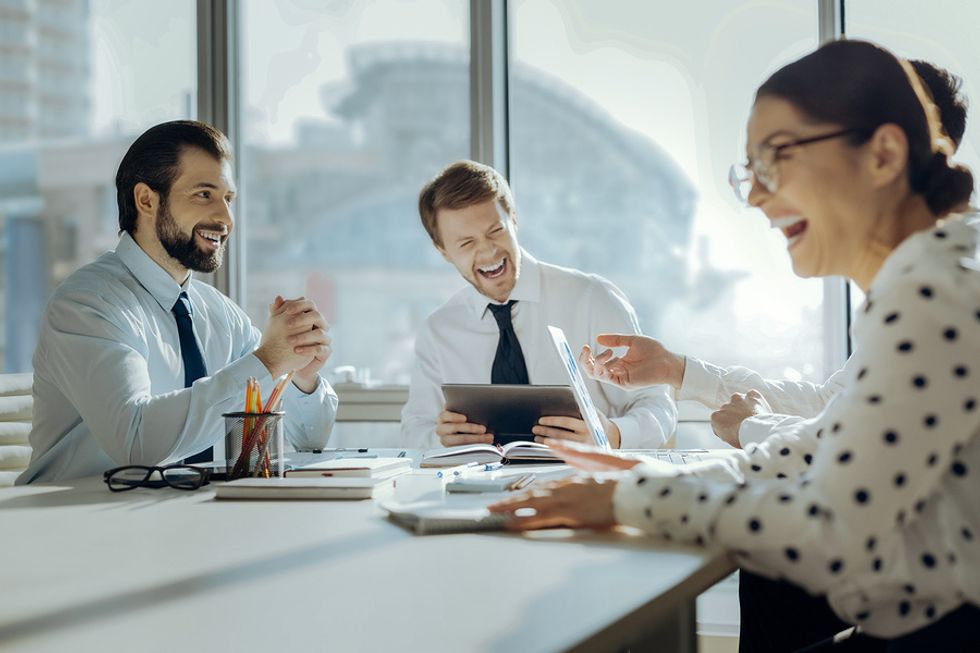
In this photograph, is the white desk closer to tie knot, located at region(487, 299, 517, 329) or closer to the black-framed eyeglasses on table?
the black-framed eyeglasses on table

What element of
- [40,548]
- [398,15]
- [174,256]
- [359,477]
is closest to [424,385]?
[174,256]

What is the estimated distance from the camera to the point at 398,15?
3742mm

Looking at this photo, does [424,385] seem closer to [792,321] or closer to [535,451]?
[535,451]

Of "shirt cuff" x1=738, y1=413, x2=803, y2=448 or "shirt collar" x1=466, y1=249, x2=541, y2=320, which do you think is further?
"shirt collar" x1=466, y1=249, x2=541, y2=320

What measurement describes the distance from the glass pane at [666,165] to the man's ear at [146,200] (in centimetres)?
147

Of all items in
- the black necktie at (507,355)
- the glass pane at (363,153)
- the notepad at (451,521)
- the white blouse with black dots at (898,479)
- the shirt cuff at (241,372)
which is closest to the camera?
the white blouse with black dots at (898,479)

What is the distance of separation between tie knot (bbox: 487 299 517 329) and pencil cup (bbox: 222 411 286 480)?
131 centimetres

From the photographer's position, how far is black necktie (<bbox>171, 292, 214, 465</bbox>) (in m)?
2.38

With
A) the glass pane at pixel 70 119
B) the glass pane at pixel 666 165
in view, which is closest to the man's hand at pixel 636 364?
the glass pane at pixel 666 165

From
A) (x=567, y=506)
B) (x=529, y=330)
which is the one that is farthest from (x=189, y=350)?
(x=567, y=506)

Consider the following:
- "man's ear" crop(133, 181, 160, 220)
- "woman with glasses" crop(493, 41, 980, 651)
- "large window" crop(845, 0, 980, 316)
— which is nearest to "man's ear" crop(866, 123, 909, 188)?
"woman with glasses" crop(493, 41, 980, 651)

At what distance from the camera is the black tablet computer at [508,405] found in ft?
7.02

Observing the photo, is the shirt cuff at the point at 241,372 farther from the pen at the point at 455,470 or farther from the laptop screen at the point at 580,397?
the laptop screen at the point at 580,397

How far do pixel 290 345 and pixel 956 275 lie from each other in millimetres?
1485
